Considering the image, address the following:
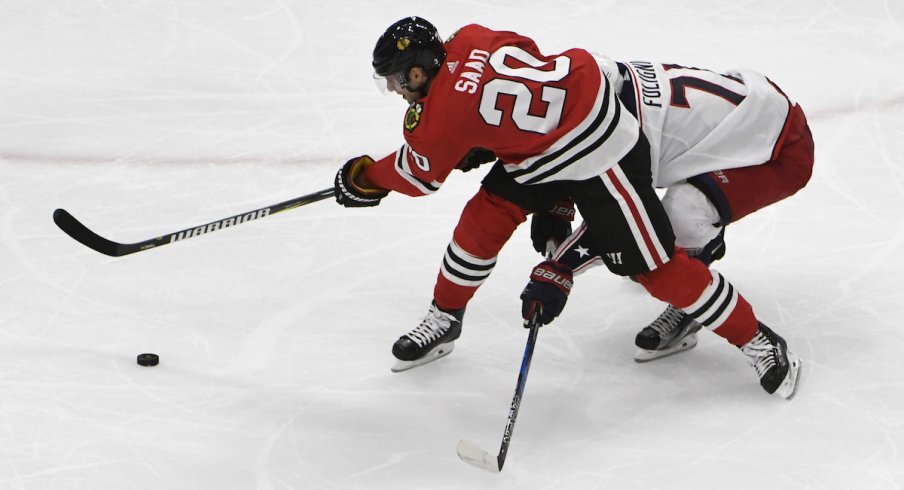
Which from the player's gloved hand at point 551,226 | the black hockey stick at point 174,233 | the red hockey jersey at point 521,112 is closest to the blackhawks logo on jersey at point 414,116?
the red hockey jersey at point 521,112

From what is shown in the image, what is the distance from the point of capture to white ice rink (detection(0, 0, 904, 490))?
234 centimetres

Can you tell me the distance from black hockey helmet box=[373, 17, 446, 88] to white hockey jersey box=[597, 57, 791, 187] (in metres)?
0.41

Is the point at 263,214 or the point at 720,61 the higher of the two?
the point at 263,214

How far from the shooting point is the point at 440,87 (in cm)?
232

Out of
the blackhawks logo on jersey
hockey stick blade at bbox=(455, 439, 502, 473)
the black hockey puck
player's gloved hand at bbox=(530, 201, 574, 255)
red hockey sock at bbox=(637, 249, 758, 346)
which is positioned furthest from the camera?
player's gloved hand at bbox=(530, 201, 574, 255)

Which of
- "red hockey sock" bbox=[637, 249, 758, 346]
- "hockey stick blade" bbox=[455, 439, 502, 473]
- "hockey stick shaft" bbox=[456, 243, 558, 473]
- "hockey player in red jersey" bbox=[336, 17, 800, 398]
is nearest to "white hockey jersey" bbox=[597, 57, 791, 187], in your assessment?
"hockey player in red jersey" bbox=[336, 17, 800, 398]

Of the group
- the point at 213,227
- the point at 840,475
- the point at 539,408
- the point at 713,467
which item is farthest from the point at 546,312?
the point at 213,227

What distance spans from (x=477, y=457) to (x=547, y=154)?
2.02 feet

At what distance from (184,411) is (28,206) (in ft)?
4.64

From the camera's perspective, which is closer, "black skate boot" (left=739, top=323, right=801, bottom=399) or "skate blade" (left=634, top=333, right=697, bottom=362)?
"black skate boot" (left=739, top=323, right=801, bottom=399)

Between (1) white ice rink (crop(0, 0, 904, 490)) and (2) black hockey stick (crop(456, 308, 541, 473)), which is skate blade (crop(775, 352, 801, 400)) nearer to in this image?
(1) white ice rink (crop(0, 0, 904, 490))

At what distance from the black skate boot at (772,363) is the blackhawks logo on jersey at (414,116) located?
89 centimetres

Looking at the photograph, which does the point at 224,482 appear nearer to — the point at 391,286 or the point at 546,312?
the point at 546,312

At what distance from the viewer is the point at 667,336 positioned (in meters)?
2.79
